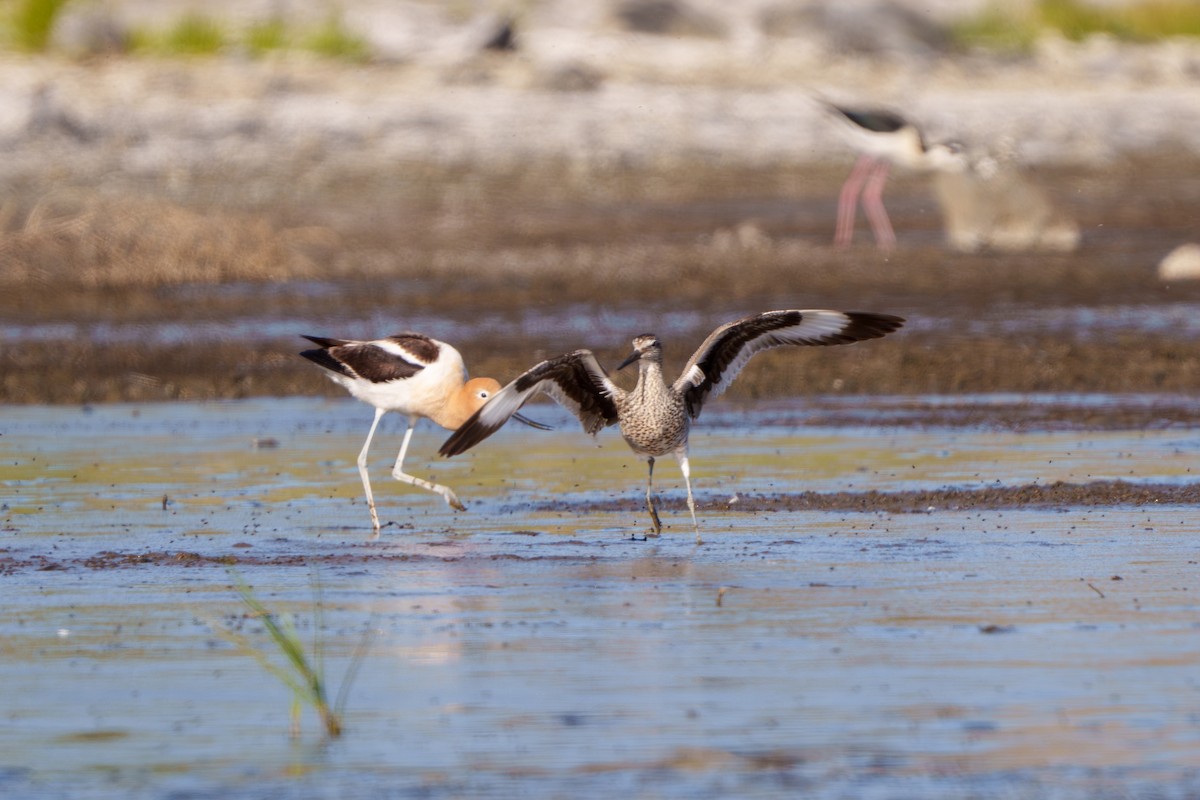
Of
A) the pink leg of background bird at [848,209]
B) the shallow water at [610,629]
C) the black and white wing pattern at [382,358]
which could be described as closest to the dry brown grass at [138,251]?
the pink leg of background bird at [848,209]

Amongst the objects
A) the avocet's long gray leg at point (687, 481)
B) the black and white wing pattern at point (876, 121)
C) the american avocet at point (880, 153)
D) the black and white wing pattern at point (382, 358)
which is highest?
the black and white wing pattern at point (382, 358)

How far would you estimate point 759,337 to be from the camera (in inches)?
413

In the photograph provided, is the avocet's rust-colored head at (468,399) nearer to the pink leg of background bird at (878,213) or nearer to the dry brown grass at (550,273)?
the dry brown grass at (550,273)

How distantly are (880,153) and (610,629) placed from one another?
60.3ft

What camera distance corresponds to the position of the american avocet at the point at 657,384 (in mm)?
9898

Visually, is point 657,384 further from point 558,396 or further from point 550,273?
point 550,273

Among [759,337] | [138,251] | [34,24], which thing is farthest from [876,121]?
[759,337]

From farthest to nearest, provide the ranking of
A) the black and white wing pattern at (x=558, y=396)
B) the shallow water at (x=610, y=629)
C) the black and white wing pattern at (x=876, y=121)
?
the black and white wing pattern at (x=876, y=121) < the black and white wing pattern at (x=558, y=396) < the shallow water at (x=610, y=629)

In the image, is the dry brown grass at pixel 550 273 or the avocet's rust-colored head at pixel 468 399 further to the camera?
the dry brown grass at pixel 550 273

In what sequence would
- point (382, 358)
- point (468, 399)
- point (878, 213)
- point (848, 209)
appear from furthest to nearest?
1. point (878, 213)
2. point (848, 209)
3. point (382, 358)
4. point (468, 399)

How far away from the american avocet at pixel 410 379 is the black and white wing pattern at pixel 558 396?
70 cm

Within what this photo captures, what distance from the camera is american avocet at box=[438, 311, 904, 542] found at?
32.5 feet

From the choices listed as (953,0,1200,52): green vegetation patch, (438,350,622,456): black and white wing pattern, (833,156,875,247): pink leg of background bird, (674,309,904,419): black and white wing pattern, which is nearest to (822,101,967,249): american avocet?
(833,156,875,247): pink leg of background bird

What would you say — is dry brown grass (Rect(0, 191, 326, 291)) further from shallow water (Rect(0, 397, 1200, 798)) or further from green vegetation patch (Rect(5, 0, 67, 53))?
green vegetation patch (Rect(5, 0, 67, 53))
